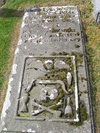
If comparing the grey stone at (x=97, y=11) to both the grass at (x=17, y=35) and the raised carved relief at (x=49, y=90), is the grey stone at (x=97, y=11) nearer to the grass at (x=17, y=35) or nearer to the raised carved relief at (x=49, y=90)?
the grass at (x=17, y=35)

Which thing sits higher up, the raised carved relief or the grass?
the grass

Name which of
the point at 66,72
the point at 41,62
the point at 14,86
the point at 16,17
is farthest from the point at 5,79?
the point at 16,17

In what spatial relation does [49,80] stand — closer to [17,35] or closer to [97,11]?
[17,35]

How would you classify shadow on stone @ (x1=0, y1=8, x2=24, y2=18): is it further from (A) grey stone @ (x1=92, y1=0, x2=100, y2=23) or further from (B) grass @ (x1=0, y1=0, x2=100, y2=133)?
(A) grey stone @ (x1=92, y1=0, x2=100, y2=23)

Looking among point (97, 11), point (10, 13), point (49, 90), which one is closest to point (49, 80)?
point (49, 90)

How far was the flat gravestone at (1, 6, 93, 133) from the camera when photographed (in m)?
7.97

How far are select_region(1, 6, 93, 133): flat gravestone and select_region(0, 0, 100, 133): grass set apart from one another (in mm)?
302

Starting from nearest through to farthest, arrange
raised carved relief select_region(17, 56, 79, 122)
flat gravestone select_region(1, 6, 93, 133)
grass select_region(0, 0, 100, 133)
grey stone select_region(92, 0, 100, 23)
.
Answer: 1. flat gravestone select_region(1, 6, 93, 133)
2. raised carved relief select_region(17, 56, 79, 122)
3. grass select_region(0, 0, 100, 133)
4. grey stone select_region(92, 0, 100, 23)

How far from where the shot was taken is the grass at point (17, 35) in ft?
30.2

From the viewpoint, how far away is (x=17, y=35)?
37.4 feet

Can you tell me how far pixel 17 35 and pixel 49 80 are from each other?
10.4 feet

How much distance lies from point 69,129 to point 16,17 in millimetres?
6312

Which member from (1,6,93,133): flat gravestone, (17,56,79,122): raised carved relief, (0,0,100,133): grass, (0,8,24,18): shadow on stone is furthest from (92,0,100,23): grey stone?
(0,8,24,18): shadow on stone

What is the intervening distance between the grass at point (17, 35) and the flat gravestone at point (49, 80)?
30 centimetres
